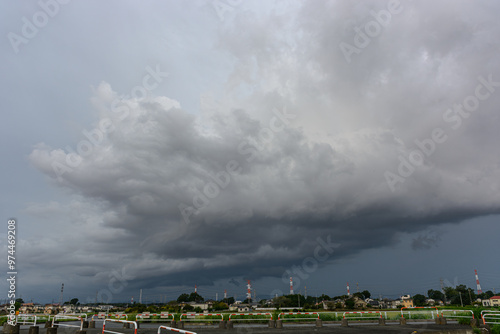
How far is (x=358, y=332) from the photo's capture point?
21.7 metres

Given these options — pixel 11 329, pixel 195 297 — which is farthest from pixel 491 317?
pixel 195 297

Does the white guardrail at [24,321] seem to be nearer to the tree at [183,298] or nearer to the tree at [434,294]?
the tree at [183,298]

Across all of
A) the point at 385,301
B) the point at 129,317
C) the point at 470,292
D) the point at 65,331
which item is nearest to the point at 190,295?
the point at 385,301

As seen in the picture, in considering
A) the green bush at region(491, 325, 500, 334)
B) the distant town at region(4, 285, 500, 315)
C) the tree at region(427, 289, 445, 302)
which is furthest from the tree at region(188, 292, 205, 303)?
the green bush at region(491, 325, 500, 334)

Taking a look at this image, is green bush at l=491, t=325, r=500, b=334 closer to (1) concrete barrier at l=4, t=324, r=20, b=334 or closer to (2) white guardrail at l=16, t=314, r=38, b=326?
(2) white guardrail at l=16, t=314, r=38, b=326

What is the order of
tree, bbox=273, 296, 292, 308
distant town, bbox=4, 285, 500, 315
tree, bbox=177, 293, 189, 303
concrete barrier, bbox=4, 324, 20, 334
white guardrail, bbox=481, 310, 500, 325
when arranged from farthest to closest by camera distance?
1. tree, bbox=177, 293, 189, 303
2. tree, bbox=273, 296, 292, 308
3. distant town, bbox=4, 285, 500, 315
4. white guardrail, bbox=481, 310, 500, 325
5. concrete barrier, bbox=4, 324, 20, 334

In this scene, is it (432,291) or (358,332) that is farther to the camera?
(432,291)

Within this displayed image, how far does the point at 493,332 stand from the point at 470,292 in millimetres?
115492

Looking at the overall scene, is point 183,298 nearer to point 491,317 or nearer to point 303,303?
point 303,303

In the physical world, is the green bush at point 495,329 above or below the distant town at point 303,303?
above

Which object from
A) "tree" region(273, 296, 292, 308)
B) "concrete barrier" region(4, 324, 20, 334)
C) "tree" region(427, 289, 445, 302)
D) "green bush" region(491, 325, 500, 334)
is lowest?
"tree" region(427, 289, 445, 302)

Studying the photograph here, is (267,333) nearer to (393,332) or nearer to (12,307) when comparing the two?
(393,332)

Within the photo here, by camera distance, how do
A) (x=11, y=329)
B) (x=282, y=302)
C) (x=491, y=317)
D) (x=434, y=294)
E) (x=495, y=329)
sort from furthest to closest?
(x=434, y=294) → (x=282, y=302) → (x=491, y=317) → (x=495, y=329) → (x=11, y=329)

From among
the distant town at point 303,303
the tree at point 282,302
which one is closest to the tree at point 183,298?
the distant town at point 303,303
